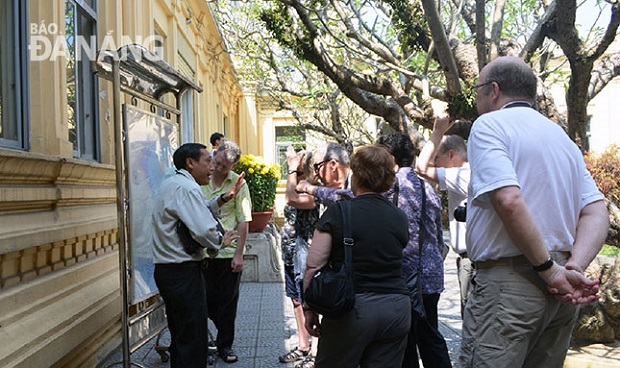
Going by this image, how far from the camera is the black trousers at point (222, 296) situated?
6.11 m

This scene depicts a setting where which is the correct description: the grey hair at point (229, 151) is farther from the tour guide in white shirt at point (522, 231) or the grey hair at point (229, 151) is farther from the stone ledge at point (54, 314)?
the tour guide in white shirt at point (522, 231)

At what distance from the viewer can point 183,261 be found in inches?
188

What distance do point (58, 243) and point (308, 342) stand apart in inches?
96.1

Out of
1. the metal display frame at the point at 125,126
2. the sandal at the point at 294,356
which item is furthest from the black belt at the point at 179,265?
the sandal at the point at 294,356

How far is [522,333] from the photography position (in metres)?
2.76

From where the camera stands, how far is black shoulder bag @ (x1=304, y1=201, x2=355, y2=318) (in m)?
3.22

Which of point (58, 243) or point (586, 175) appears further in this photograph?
point (58, 243)

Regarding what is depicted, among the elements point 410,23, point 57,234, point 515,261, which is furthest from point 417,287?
point 410,23

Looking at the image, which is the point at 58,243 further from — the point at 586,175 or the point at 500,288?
the point at 586,175

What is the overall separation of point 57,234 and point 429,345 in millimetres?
2880

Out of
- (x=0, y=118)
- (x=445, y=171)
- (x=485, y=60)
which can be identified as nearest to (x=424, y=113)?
(x=485, y=60)

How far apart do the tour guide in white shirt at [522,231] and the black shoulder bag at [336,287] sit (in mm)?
606

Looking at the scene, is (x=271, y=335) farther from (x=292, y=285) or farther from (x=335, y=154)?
(x=335, y=154)
